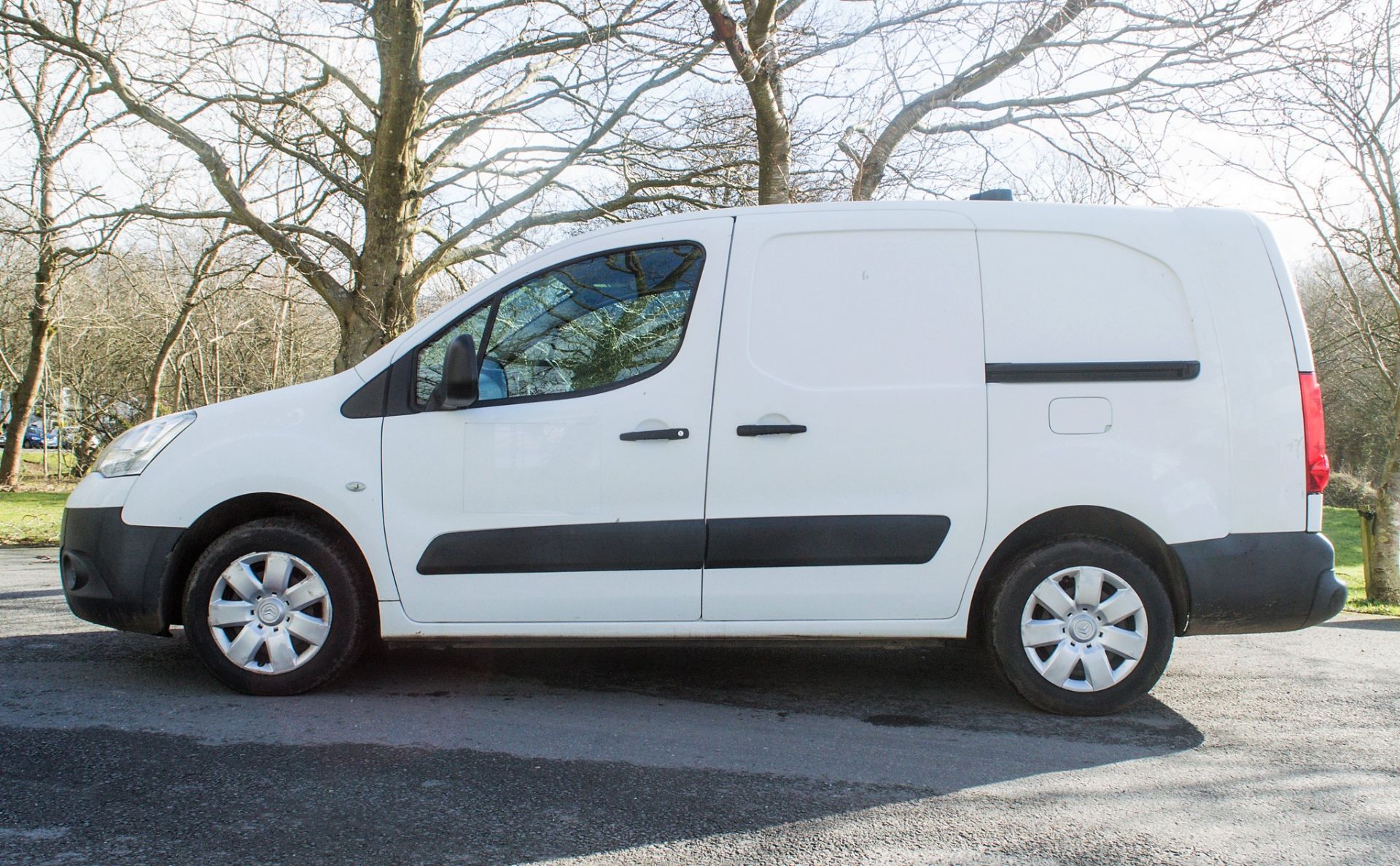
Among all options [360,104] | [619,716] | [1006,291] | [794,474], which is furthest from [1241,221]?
[360,104]

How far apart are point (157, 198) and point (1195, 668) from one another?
12.6 metres

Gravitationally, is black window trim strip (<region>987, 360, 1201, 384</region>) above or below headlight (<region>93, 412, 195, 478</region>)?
above

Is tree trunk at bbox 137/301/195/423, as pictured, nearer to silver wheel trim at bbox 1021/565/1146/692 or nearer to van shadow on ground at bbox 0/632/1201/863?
van shadow on ground at bbox 0/632/1201/863

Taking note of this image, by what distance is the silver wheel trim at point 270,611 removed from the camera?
162 inches

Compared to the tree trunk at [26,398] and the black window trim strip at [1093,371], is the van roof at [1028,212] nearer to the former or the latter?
the black window trim strip at [1093,371]

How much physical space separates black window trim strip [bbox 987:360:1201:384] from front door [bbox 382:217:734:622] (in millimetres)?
1170

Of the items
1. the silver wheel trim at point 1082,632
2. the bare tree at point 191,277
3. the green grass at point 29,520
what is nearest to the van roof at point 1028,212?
the silver wheel trim at point 1082,632

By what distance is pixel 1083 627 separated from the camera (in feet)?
13.2

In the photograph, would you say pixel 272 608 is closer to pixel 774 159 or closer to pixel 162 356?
pixel 774 159

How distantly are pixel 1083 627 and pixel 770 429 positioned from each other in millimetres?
1444

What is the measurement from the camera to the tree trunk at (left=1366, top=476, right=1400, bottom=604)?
984 centimetres

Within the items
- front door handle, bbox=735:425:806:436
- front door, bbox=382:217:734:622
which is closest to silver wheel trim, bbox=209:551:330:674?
front door, bbox=382:217:734:622

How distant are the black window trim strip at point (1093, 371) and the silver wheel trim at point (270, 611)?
9.31 ft

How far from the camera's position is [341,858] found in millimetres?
2633
